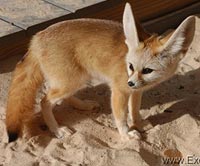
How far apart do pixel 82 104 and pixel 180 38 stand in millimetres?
1080

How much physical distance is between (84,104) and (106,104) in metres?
0.20

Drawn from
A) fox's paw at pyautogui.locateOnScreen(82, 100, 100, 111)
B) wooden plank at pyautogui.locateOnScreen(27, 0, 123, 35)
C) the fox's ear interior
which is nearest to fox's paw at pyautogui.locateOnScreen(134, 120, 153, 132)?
fox's paw at pyautogui.locateOnScreen(82, 100, 100, 111)

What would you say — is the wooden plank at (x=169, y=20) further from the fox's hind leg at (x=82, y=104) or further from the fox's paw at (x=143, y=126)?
the fox's paw at (x=143, y=126)

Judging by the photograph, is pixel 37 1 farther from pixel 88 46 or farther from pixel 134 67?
pixel 134 67

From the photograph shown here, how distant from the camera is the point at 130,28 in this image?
3.45m

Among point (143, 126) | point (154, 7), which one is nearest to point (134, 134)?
point (143, 126)

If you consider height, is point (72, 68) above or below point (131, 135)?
above

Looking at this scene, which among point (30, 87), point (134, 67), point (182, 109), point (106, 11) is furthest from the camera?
point (106, 11)

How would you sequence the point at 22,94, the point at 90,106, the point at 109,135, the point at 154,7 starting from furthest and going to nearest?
1. the point at 154,7
2. the point at 90,106
3. the point at 109,135
4. the point at 22,94

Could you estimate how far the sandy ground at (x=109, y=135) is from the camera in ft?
11.6

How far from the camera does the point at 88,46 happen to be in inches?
148

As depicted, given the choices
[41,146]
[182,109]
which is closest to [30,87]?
[41,146]

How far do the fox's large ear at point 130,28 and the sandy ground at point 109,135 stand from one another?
2.24 feet

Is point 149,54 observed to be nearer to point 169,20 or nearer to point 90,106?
point 90,106
